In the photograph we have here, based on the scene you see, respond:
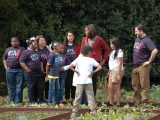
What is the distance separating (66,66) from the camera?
11.8 meters

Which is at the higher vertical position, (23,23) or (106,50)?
(23,23)

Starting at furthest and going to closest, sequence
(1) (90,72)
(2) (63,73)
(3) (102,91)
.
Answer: (3) (102,91), (2) (63,73), (1) (90,72)

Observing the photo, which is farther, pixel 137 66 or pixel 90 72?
pixel 137 66

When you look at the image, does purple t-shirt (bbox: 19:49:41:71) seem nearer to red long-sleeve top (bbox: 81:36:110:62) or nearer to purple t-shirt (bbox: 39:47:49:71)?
purple t-shirt (bbox: 39:47:49:71)

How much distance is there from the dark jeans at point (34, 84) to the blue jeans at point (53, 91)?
362 mm

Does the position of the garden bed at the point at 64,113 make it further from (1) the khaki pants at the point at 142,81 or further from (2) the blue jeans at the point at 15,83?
(2) the blue jeans at the point at 15,83

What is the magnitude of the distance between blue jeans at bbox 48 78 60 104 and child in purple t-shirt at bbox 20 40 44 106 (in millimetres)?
362

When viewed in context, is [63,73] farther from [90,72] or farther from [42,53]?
[90,72]

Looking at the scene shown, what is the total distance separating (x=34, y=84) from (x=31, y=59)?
0.63m

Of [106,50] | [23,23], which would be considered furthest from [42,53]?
[23,23]

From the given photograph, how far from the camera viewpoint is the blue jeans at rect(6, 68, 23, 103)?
13.2 metres

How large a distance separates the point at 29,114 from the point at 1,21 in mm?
9016

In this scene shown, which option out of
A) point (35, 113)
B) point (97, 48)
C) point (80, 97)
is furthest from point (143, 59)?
point (35, 113)

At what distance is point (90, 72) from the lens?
10906 millimetres
